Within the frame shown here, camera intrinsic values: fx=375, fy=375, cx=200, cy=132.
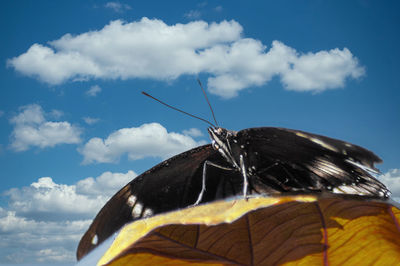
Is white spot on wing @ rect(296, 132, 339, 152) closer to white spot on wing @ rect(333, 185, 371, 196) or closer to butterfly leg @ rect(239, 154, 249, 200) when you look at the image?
white spot on wing @ rect(333, 185, 371, 196)

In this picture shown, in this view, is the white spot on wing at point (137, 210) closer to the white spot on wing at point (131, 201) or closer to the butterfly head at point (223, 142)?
the white spot on wing at point (131, 201)

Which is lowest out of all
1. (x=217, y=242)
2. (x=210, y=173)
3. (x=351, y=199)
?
(x=217, y=242)

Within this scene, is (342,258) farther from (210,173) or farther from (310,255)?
(210,173)

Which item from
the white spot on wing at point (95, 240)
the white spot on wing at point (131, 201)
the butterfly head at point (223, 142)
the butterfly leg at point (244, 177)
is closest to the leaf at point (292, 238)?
the white spot on wing at point (95, 240)

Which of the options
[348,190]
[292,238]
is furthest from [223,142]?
[292,238]

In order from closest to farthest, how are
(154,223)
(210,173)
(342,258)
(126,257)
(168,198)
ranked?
1. (154,223)
2. (126,257)
3. (342,258)
4. (168,198)
5. (210,173)

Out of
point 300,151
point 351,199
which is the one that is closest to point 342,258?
point 351,199

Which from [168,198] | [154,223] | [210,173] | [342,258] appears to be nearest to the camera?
[154,223]

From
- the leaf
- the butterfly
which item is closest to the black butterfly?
the butterfly
